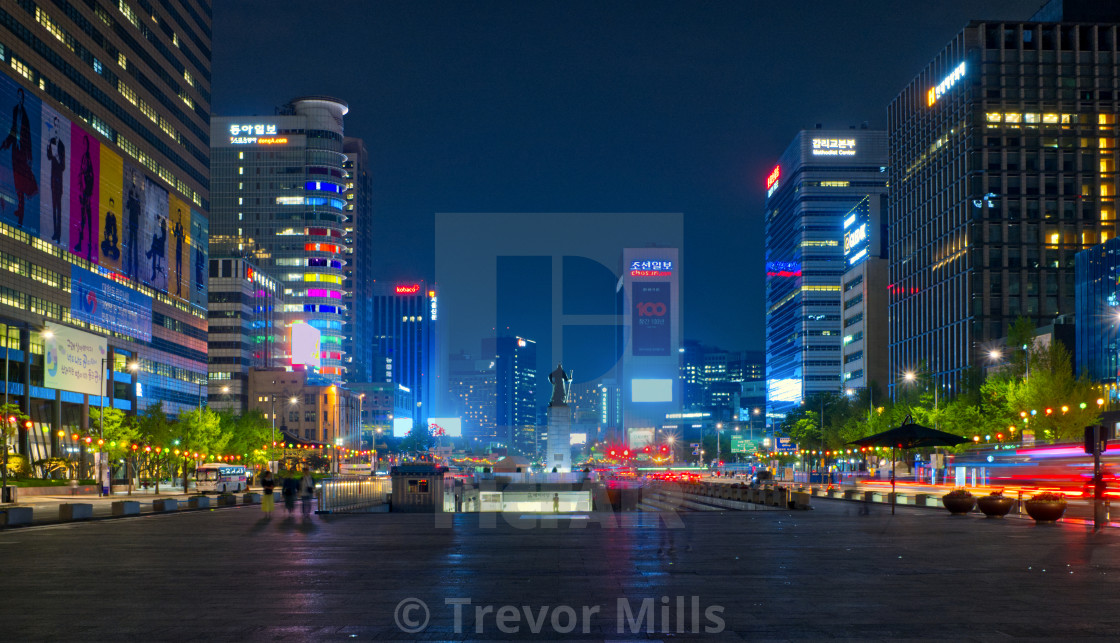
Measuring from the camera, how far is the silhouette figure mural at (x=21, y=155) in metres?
100

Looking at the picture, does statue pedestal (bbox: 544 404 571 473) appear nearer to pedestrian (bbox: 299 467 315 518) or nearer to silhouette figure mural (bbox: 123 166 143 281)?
silhouette figure mural (bbox: 123 166 143 281)

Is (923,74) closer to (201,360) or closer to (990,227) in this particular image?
(990,227)

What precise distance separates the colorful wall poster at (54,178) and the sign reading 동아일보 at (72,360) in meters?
10.2

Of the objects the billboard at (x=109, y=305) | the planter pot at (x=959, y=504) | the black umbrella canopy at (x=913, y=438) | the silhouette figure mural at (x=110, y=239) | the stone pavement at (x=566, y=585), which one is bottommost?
the planter pot at (x=959, y=504)

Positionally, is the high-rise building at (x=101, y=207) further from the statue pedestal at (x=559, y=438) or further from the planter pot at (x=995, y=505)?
the planter pot at (x=995, y=505)

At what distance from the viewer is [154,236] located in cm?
13738

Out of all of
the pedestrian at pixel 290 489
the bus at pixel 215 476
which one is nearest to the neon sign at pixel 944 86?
the bus at pixel 215 476

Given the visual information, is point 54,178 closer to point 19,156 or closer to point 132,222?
point 19,156

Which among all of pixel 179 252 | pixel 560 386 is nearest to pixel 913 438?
pixel 560 386

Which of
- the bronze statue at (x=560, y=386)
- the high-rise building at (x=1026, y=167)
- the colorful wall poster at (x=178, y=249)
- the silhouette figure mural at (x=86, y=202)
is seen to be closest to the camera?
Answer: the silhouette figure mural at (x=86, y=202)

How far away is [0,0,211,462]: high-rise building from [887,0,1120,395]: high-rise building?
107103 mm

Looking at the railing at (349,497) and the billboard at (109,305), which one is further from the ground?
the billboard at (109,305)

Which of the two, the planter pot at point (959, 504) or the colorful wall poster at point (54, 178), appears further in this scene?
the colorful wall poster at point (54, 178)

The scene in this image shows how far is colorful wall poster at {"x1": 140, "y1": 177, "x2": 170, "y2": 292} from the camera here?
134 metres
